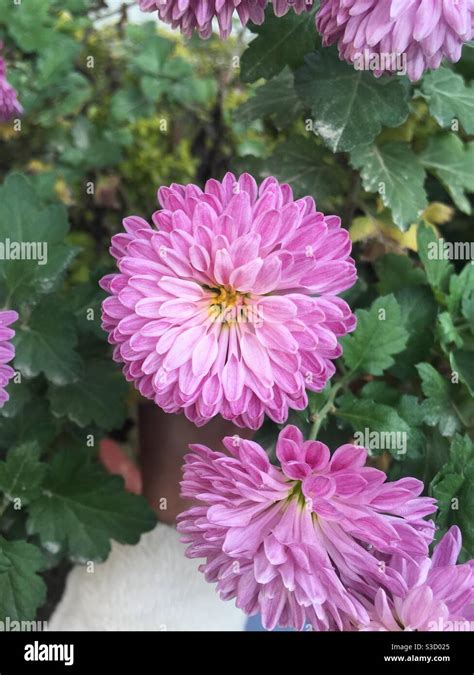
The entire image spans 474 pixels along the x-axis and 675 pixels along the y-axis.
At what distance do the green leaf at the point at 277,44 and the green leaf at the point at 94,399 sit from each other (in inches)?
10.1

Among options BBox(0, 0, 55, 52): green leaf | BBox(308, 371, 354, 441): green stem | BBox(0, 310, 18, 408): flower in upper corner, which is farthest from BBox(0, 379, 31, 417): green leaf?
BBox(0, 0, 55, 52): green leaf

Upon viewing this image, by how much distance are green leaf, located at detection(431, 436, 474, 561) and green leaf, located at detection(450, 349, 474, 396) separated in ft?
0.17

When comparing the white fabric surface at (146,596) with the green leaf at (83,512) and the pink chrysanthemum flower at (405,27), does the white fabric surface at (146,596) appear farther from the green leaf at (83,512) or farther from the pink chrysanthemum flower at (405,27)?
the pink chrysanthemum flower at (405,27)

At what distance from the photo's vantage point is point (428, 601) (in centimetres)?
40

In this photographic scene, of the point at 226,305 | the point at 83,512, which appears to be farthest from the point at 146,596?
the point at 226,305

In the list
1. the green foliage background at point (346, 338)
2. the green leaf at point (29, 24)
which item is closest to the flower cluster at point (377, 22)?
the green foliage background at point (346, 338)

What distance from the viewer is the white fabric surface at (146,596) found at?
0.67m

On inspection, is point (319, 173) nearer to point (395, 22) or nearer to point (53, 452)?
point (395, 22)

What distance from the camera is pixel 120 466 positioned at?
83 centimetres

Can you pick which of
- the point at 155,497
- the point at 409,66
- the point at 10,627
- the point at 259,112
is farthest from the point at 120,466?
the point at 409,66

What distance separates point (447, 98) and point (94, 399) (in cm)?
36

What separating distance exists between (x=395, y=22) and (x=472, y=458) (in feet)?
0.91

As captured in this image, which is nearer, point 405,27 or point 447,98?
point 405,27

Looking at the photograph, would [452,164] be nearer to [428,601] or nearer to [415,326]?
[415,326]
